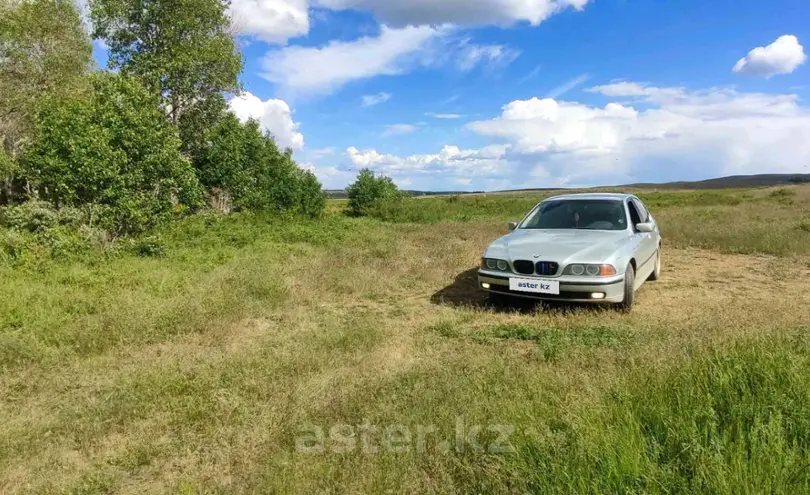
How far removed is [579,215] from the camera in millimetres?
7121

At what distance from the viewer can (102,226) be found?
1055 cm

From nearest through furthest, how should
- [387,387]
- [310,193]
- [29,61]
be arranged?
[387,387] → [29,61] → [310,193]

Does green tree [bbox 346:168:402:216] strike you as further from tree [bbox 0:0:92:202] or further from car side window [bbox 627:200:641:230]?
car side window [bbox 627:200:641:230]

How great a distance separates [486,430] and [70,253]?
9319mm

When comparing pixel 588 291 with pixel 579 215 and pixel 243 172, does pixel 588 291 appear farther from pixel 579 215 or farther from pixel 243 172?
pixel 243 172

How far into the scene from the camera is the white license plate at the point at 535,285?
578 centimetres

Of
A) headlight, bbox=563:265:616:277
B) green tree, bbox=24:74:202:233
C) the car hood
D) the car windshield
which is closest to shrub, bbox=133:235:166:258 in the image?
green tree, bbox=24:74:202:233

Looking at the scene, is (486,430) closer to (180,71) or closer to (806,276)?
(806,276)

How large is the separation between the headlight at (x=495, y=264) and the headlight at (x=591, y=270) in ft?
2.55

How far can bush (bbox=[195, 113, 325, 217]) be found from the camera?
20609mm

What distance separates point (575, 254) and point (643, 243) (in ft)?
5.84

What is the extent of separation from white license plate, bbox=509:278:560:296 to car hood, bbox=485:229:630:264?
0.92 ft

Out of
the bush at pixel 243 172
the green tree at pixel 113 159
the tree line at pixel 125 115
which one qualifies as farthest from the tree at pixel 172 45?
the green tree at pixel 113 159

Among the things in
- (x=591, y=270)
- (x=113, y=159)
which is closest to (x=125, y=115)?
(x=113, y=159)
